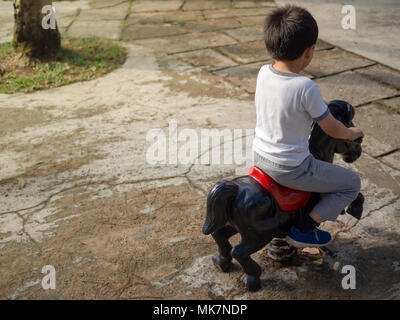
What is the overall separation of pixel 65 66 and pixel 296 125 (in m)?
4.16

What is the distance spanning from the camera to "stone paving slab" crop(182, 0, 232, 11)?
25.6 feet

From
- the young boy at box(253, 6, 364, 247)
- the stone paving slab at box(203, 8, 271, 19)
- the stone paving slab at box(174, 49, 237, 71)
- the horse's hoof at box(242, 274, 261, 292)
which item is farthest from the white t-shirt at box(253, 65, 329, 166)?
the stone paving slab at box(203, 8, 271, 19)

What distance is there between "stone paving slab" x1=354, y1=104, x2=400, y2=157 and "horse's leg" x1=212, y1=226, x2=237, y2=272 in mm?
1780

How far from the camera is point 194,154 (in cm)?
379

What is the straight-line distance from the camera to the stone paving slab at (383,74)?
16.3 feet

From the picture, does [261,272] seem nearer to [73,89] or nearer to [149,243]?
[149,243]

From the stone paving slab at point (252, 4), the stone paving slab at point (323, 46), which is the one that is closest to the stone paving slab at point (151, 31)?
the stone paving slab at point (252, 4)

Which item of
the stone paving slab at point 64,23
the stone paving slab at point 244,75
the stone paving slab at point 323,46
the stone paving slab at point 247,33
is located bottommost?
the stone paving slab at point 244,75

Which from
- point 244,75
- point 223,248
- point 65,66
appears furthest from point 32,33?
point 223,248

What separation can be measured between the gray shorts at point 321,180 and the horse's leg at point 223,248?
0.42m

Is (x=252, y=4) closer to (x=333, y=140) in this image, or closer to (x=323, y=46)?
(x=323, y=46)

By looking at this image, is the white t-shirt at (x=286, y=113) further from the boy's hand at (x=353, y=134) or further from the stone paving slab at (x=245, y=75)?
the stone paving slab at (x=245, y=75)

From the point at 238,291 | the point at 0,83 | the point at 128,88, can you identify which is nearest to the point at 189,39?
the point at 128,88
